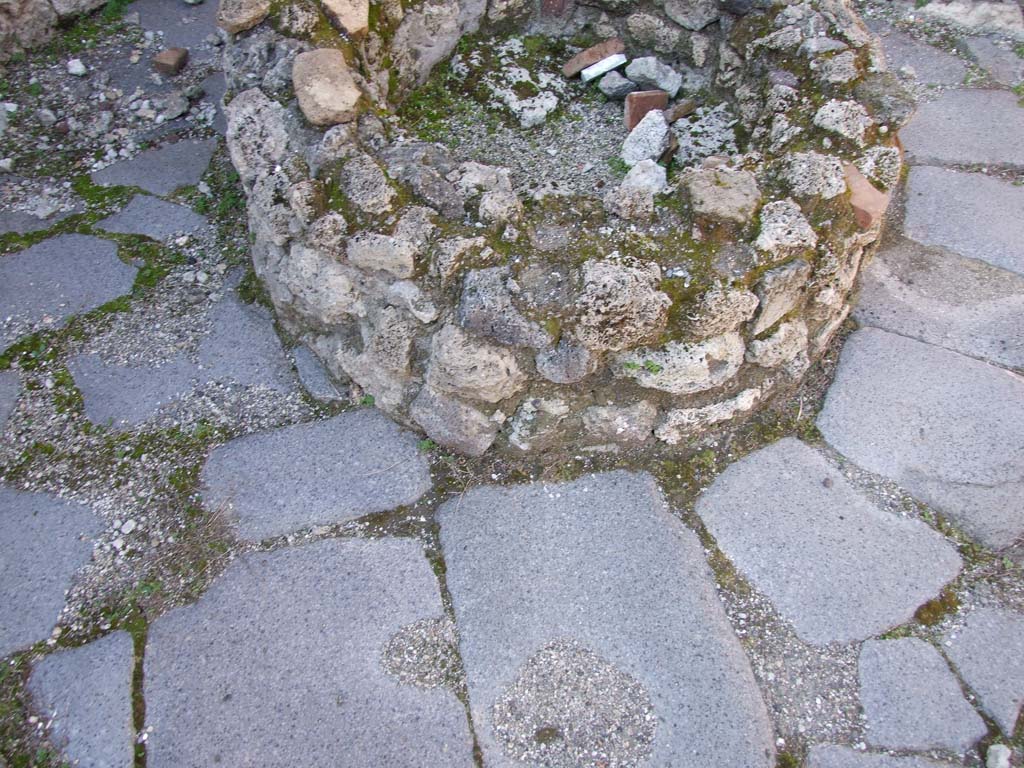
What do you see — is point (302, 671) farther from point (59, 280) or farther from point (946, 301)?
point (946, 301)

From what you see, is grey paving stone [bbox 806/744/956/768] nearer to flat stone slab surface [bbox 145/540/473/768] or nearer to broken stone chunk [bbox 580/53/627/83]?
flat stone slab surface [bbox 145/540/473/768]

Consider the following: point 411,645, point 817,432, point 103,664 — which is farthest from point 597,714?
point 103,664

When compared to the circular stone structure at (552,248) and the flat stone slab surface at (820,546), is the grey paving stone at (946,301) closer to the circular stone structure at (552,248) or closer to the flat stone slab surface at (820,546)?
the circular stone structure at (552,248)

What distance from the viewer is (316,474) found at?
223cm

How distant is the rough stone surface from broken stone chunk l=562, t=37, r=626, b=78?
1.24 meters

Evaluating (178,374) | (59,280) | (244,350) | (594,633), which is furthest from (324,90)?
(594,633)

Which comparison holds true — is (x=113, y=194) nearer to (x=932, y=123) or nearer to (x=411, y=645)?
(x=411, y=645)

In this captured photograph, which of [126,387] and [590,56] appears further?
[590,56]

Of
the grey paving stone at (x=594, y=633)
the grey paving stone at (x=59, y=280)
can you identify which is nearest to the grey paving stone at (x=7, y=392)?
the grey paving stone at (x=59, y=280)

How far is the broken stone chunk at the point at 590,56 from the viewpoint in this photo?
324 cm

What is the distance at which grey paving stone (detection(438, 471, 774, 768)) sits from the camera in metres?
1.80

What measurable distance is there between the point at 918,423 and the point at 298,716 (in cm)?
194

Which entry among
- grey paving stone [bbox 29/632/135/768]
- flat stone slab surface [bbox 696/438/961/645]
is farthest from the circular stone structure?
grey paving stone [bbox 29/632/135/768]

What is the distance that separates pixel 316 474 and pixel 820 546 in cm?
144
